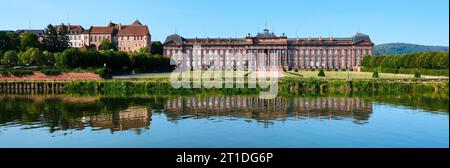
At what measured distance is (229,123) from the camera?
1989 centimetres

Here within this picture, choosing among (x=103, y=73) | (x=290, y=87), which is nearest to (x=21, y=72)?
(x=103, y=73)

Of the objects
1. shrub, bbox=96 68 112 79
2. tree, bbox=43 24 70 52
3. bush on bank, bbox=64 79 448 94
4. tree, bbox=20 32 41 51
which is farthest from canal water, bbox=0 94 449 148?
tree, bbox=43 24 70 52

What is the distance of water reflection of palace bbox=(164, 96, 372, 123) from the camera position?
881 inches

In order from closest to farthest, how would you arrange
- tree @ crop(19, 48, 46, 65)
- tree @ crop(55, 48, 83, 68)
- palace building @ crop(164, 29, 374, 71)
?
tree @ crop(55, 48, 83, 68)
tree @ crop(19, 48, 46, 65)
palace building @ crop(164, 29, 374, 71)

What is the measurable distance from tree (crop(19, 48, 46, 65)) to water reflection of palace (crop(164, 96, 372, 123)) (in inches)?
1153

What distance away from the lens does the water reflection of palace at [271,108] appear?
2238 centimetres

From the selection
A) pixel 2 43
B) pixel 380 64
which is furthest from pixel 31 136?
pixel 380 64

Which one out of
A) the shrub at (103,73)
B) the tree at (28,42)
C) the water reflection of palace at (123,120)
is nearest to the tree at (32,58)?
the tree at (28,42)

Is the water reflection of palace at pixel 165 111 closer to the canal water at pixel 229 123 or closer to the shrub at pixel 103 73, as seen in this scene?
the canal water at pixel 229 123

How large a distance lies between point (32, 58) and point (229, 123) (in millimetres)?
40593

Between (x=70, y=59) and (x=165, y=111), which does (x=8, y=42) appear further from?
(x=165, y=111)

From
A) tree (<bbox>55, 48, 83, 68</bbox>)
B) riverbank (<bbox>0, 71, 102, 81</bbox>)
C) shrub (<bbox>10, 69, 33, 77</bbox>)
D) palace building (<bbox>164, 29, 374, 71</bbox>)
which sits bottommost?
riverbank (<bbox>0, 71, 102, 81</bbox>)

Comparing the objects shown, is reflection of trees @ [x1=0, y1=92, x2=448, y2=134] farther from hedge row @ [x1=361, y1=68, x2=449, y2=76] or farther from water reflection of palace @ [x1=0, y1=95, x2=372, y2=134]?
hedge row @ [x1=361, y1=68, x2=449, y2=76]

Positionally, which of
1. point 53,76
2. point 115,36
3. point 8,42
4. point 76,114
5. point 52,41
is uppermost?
point 115,36
